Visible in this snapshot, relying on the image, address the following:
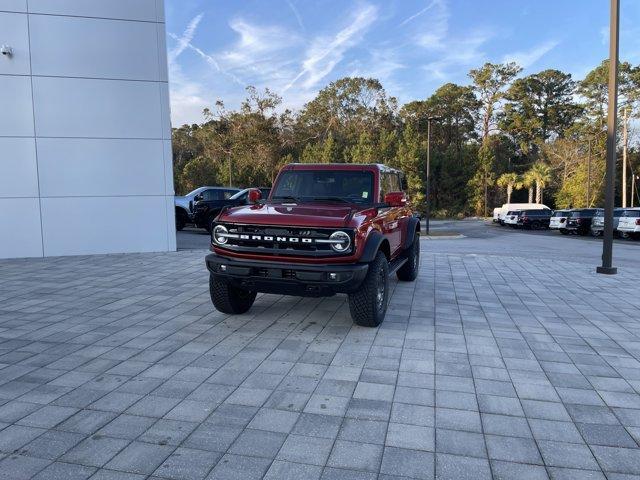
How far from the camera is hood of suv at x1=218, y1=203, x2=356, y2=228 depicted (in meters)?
5.00

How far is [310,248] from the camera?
16.5ft

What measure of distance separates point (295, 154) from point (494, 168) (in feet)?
62.4

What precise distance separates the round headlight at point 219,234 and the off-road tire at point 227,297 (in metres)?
0.47

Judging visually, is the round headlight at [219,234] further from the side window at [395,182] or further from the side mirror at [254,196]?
the side window at [395,182]

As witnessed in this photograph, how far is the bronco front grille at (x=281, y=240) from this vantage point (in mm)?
4988

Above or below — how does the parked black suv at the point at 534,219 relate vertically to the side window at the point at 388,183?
below

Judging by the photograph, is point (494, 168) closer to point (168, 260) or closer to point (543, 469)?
point (168, 260)

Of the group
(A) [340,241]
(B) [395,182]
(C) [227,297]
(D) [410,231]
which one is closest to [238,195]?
(D) [410,231]

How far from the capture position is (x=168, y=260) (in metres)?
10.6

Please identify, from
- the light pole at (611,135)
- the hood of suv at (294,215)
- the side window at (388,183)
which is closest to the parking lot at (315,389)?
the hood of suv at (294,215)

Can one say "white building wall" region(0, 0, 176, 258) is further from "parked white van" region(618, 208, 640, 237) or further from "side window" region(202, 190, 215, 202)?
"parked white van" region(618, 208, 640, 237)

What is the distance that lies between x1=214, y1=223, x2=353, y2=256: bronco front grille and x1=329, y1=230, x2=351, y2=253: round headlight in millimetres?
31

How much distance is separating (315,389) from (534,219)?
1275 inches

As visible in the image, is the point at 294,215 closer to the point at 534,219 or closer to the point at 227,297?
the point at 227,297
